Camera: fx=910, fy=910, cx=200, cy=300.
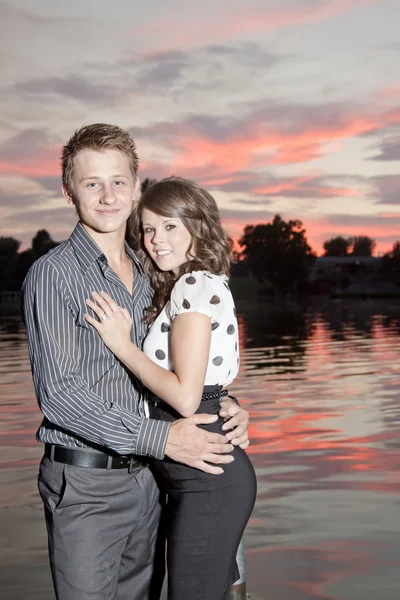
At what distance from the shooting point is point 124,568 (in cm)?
363

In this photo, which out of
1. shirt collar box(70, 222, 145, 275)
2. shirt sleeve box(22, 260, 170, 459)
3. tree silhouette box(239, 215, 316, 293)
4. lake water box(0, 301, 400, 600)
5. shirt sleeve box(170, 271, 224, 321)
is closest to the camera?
shirt sleeve box(22, 260, 170, 459)

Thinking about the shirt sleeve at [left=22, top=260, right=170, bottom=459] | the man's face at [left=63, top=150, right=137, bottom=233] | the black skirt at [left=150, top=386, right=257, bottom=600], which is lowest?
the black skirt at [left=150, top=386, right=257, bottom=600]

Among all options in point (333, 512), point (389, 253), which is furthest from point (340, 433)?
point (389, 253)

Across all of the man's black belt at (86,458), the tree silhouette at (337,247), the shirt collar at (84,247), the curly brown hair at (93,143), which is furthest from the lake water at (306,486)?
the tree silhouette at (337,247)

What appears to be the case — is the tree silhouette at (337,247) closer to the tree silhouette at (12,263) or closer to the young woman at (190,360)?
the tree silhouette at (12,263)

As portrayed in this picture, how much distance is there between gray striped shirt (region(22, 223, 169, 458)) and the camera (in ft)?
10.7

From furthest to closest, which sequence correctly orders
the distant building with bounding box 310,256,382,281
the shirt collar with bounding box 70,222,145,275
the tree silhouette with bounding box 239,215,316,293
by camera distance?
the distant building with bounding box 310,256,382,281
the tree silhouette with bounding box 239,215,316,293
the shirt collar with bounding box 70,222,145,275

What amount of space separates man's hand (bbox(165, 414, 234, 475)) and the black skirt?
0.04 m

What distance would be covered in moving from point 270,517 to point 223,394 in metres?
4.29

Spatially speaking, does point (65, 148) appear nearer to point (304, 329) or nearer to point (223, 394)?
point (223, 394)

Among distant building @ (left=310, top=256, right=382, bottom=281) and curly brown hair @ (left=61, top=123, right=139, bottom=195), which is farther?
distant building @ (left=310, top=256, right=382, bottom=281)

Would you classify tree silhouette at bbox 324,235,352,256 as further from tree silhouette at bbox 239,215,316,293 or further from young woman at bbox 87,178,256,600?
young woman at bbox 87,178,256,600

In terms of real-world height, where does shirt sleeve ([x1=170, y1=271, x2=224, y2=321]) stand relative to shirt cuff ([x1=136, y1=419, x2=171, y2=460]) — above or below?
above

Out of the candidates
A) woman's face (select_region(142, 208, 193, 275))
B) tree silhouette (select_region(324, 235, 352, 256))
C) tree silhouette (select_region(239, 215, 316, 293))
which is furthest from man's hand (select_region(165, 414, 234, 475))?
tree silhouette (select_region(324, 235, 352, 256))
